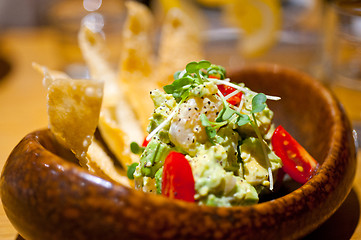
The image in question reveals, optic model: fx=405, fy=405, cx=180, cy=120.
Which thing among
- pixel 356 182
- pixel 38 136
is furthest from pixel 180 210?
pixel 356 182

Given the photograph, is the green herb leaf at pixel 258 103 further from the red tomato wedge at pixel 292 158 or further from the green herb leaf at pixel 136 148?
the green herb leaf at pixel 136 148

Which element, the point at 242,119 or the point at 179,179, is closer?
the point at 179,179

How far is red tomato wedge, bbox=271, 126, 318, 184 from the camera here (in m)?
0.97

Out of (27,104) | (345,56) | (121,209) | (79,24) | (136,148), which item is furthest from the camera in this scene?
(79,24)

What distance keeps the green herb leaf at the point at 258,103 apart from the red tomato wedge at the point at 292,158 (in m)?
0.10

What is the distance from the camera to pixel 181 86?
961 mm

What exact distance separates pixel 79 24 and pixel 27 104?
673mm

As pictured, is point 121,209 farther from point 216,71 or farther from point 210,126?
point 216,71

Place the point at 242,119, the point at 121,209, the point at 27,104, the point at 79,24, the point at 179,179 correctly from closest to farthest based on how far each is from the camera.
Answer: the point at 121,209, the point at 179,179, the point at 242,119, the point at 27,104, the point at 79,24

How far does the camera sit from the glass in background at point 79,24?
238cm

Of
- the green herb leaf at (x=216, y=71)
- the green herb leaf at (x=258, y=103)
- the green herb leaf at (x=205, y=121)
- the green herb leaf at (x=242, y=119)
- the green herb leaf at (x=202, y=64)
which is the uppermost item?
the green herb leaf at (x=202, y=64)

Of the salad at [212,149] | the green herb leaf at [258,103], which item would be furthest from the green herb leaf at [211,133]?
the green herb leaf at [258,103]

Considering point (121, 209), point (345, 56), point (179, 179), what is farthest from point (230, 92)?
point (345, 56)

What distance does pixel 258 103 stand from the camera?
93 centimetres
